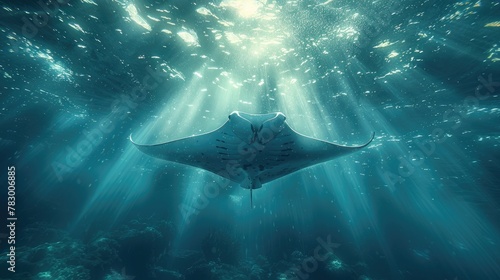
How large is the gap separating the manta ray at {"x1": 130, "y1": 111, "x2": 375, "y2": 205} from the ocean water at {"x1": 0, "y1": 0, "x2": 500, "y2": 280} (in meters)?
0.43

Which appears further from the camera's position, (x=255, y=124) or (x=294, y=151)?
(x=294, y=151)

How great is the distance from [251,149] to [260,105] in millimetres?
7720

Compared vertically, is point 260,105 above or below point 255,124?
above

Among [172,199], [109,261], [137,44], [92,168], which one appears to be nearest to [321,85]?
[137,44]

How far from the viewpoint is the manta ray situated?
14.4 ft

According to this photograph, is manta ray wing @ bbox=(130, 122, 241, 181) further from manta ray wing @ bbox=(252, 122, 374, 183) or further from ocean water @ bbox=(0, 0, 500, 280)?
manta ray wing @ bbox=(252, 122, 374, 183)

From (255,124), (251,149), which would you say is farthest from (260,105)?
(255,124)

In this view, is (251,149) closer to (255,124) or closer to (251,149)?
(251,149)

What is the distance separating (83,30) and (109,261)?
11595 millimetres

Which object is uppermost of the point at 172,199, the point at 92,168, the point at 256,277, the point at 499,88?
the point at 92,168

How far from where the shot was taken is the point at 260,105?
12.6m

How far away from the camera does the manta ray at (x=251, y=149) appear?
14.4 feet

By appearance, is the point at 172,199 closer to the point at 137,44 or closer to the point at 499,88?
the point at 137,44

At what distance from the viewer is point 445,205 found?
29.7 m
